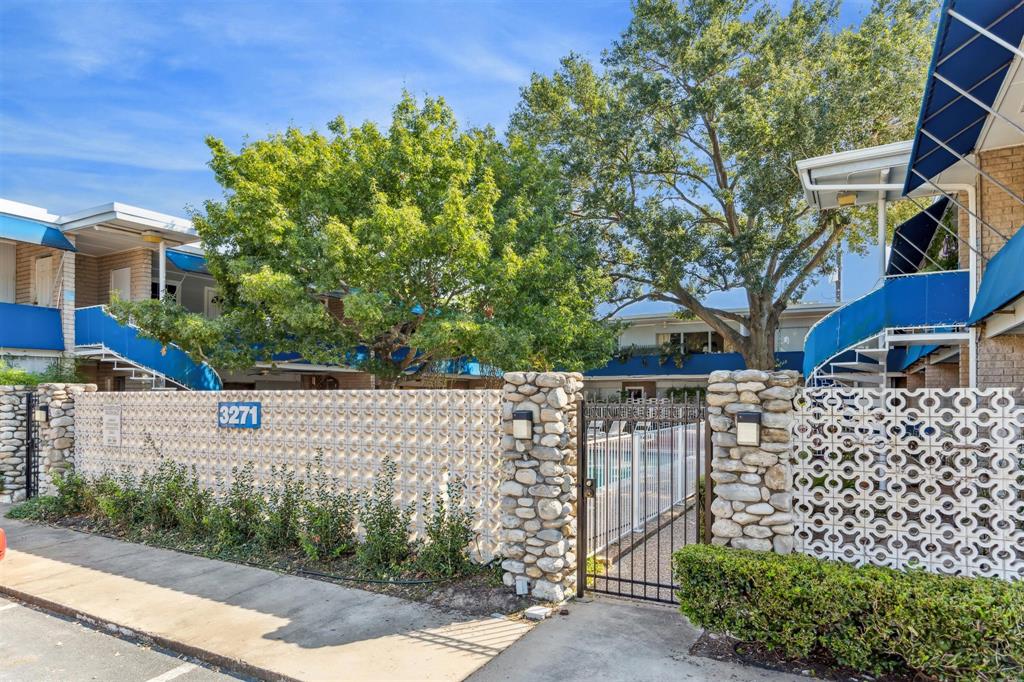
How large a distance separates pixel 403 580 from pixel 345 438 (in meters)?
1.97

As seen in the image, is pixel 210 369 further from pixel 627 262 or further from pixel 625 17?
pixel 625 17

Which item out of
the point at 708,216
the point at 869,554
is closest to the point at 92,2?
the point at 869,554

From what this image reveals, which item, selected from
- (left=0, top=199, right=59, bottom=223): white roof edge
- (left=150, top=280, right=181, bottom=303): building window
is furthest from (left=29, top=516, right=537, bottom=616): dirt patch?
(left=150, top=280, right=181, bottom=303): building window

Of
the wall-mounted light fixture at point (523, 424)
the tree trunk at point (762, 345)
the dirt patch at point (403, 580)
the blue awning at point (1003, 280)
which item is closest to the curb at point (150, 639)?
the dirt patch at point (403, 580)


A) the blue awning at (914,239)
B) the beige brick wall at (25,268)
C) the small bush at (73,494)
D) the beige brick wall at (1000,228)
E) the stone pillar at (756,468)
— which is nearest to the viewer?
the stone pillar at (756,468)

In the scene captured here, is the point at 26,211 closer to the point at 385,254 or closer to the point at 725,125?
the point at 385,254

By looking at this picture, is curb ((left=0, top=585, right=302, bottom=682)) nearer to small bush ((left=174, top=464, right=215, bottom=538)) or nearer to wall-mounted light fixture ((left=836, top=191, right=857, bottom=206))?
small bush ((left=174, top=464, right=215, bottom=538))

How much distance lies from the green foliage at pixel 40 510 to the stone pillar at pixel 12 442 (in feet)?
4.49

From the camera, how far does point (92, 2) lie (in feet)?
31.1

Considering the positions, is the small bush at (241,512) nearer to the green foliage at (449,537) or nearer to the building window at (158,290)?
the green foliage at (449,537)

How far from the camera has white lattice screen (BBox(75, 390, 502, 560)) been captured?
22.5 feet

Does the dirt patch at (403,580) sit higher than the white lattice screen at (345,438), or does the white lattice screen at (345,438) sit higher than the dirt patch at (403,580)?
the white lattice screen at (345,438)

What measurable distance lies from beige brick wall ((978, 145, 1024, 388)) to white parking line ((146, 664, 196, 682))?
10345 millimetres

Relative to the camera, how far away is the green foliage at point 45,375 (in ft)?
43.6
